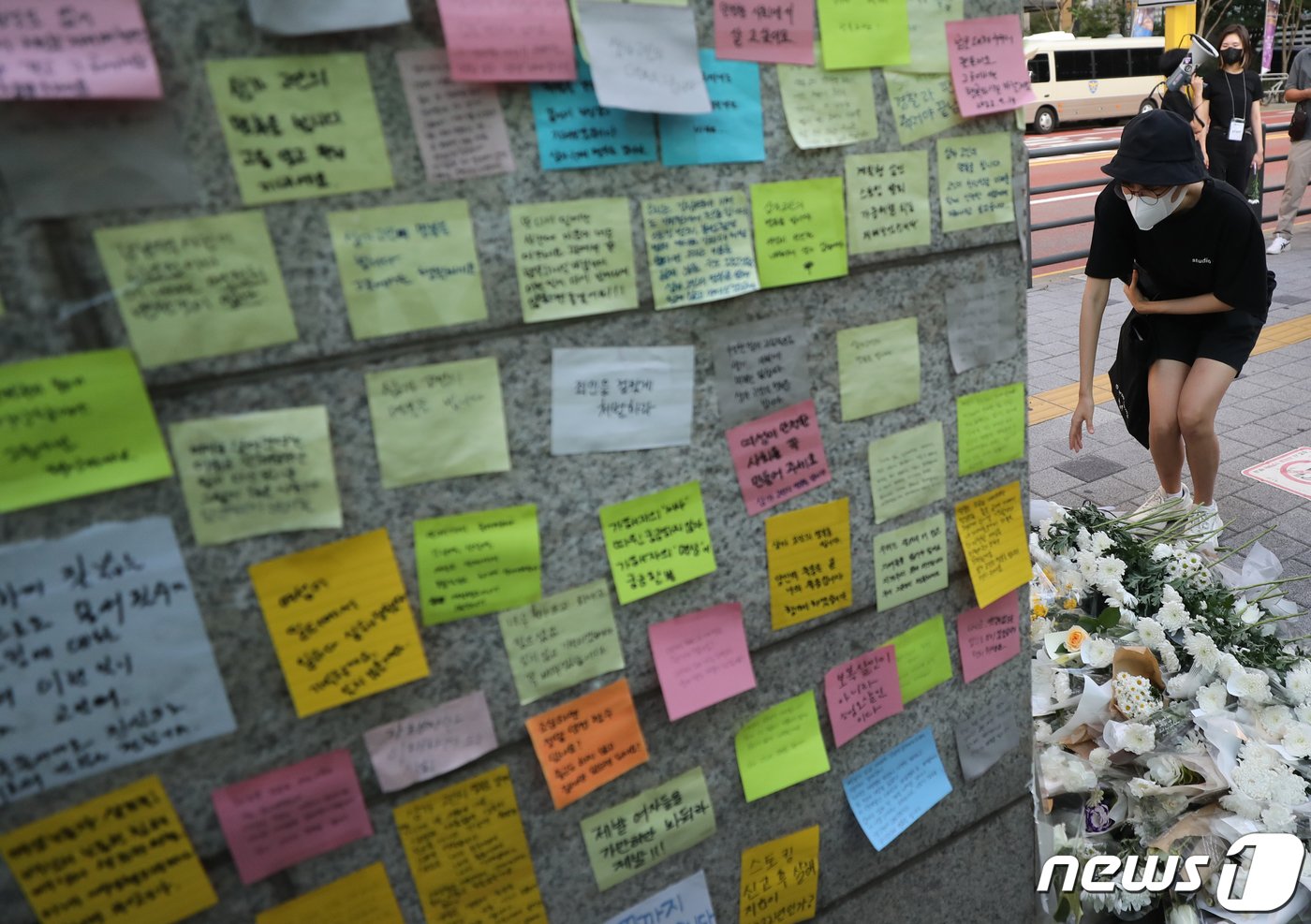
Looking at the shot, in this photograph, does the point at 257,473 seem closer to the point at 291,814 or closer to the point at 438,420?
the point at 438,420

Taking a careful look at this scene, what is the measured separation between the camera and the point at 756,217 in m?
1.24

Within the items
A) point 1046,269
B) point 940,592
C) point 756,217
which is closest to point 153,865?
point 756,217

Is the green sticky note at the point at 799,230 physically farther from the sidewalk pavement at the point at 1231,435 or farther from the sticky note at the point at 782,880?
the sidewalk pavement at the point at 1231,435

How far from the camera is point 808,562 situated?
140 cm

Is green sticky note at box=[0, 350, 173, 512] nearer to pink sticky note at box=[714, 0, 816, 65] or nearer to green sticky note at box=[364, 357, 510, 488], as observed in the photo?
green sticky note at box=[364, 357, 510, 488]

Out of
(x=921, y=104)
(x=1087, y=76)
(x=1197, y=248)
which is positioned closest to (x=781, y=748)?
(x=921, y=104)

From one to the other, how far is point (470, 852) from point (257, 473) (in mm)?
580

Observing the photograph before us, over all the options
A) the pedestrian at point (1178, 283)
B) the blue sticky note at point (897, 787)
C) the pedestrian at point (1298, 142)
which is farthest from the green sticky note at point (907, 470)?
the pedestrian at point (1298, 142)

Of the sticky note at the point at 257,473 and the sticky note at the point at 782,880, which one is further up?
the sticky note at the point at 257,473

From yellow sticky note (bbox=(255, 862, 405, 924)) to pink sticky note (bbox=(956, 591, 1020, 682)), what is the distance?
40.9 inches

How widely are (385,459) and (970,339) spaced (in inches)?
38.7

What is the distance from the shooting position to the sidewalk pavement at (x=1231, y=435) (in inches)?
152

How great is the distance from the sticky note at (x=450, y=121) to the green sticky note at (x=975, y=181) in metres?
0.72

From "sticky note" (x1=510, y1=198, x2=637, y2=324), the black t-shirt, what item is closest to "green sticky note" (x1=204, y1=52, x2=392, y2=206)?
"sticky note" (x1=510, y1=198, x2=637, y2=324)
